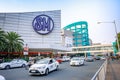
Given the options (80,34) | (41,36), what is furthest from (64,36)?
(41,36)

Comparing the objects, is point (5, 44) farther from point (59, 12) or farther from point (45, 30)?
point (59, 12)

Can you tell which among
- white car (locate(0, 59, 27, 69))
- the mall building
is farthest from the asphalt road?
the mall building

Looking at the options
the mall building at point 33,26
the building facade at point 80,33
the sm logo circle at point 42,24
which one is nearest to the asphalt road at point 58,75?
the mall building at point 33,26

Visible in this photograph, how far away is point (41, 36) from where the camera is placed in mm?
73375

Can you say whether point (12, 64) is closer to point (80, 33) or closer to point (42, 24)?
point (42, 24)

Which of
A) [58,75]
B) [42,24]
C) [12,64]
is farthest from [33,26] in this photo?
[58,75]

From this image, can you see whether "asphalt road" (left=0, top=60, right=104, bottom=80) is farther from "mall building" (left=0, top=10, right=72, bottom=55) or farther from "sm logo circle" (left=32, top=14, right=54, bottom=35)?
"sm logo circle" (left=32, top=14, right=54, bottom=35)

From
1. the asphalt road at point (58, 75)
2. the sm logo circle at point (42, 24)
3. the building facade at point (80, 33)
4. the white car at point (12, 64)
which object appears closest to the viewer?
the asphalt road at point (58, 75)

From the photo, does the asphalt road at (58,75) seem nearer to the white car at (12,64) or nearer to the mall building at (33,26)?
the white car at (12,64)

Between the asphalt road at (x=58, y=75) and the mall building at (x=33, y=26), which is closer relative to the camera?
the asphalt road at (x=58, y=75)

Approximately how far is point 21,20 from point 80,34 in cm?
6601

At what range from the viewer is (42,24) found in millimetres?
71062

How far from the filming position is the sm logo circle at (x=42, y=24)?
234ft

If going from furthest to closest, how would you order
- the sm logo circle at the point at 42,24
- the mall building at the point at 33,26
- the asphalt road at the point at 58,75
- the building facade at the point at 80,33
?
the building facade at the point at 80,33, the sm logo circle at the point at 42,24, the mall building at the point at 33,26, the asphalt road at the point at 58,75
